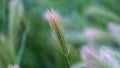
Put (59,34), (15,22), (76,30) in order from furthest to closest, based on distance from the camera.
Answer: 1. (76,30)
2. (15,22)
3. (59,34)

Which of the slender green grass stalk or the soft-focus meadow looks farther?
the soft-focus meadow

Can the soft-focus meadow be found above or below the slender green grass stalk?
below

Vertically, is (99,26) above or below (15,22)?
below

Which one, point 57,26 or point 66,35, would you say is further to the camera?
point 66,35

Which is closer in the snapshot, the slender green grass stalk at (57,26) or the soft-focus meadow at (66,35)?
the slender green grass stalk at (57,26)

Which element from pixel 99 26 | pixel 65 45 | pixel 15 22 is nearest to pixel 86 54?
pixel 65 45

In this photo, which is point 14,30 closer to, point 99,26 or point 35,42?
point 35,42

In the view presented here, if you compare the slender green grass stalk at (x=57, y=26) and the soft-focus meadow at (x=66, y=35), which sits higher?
the slender green grass stalk at (x=57, y=26)

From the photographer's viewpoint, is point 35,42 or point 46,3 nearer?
point 35,42
